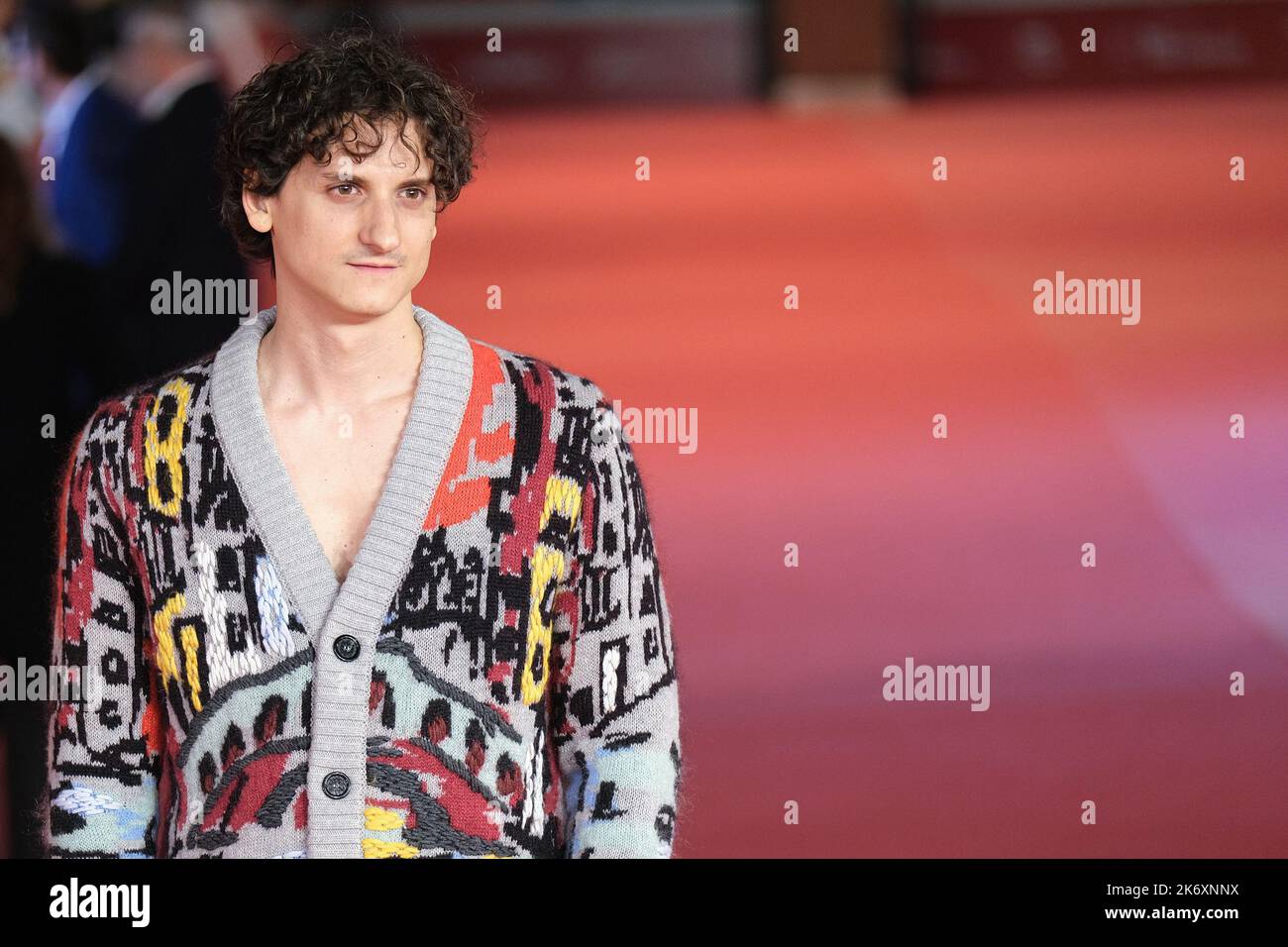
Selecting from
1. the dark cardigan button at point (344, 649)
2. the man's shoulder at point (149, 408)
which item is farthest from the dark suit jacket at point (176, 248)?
the dark cardigan button at point (344, 649)

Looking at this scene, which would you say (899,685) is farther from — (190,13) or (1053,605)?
(190,13)

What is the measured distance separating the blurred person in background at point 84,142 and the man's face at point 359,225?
76.8 inches

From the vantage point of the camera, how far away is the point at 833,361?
17.8 feet

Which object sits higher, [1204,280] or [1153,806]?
[1204,280]

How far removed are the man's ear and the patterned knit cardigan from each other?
4.3 inches

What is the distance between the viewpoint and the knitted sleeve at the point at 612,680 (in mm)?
1532

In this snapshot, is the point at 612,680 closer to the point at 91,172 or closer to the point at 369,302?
the point at 369,302

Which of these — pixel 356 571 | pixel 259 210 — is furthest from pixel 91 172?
pixel 356 571

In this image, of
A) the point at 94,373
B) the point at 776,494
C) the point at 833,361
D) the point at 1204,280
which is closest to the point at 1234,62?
the point at 1204,280

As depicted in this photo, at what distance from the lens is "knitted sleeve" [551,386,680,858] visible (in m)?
1.53

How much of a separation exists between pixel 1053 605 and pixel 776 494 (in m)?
0.84

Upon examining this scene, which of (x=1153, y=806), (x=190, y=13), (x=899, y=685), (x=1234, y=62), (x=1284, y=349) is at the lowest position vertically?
(x=1153, y=806)

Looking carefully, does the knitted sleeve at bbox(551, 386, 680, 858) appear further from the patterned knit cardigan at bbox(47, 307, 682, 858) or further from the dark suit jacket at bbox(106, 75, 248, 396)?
the dark suit jacket at bbox(106, 75, 248, 396)

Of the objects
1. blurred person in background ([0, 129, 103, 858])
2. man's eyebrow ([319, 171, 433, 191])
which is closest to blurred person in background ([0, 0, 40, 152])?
blurred person in background ([0, 129, 103, 858])
